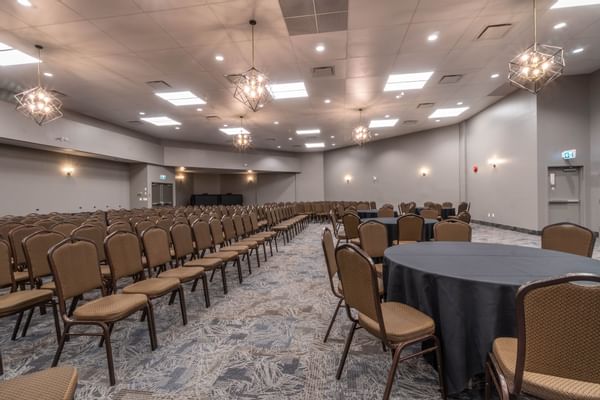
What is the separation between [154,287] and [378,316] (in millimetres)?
2173

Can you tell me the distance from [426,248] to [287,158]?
55.7 ft

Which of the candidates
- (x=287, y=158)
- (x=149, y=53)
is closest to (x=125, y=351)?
(x=149, y=53)

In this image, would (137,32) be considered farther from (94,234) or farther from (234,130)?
(234,130)

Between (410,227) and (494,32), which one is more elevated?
(494,32)

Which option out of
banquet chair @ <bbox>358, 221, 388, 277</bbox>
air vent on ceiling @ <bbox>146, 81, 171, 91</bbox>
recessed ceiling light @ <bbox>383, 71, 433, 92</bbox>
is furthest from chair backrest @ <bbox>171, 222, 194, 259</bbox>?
recessed ceiling light @ <bbox>383, 71, 433, 92</bbox>

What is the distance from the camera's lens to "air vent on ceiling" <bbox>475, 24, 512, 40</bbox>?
5180 millimetres

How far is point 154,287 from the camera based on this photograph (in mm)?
2785

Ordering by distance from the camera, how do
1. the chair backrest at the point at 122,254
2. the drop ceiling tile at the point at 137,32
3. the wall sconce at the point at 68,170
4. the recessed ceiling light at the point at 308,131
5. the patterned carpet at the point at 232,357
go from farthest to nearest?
the recessed ceiling light at the point at 308,131 < the wall sconce at the point at 68,170 < the drop ceiling tile at the point at 137,32 < the chair backrest at the point at 122,254 < the patterned carpet at the point at 232,357

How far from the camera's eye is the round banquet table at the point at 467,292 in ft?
5.75

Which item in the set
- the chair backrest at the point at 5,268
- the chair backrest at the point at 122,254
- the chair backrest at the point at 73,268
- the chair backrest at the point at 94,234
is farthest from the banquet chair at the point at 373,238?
the chair backrest at the point at 5,268

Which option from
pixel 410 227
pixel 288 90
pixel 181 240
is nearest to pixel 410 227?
pixel 410 227

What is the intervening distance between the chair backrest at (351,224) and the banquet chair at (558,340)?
4480 mm

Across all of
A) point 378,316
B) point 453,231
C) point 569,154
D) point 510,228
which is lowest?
point 510,228

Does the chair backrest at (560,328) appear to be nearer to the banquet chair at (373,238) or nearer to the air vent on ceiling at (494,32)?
the banquet chair at (373,238)
